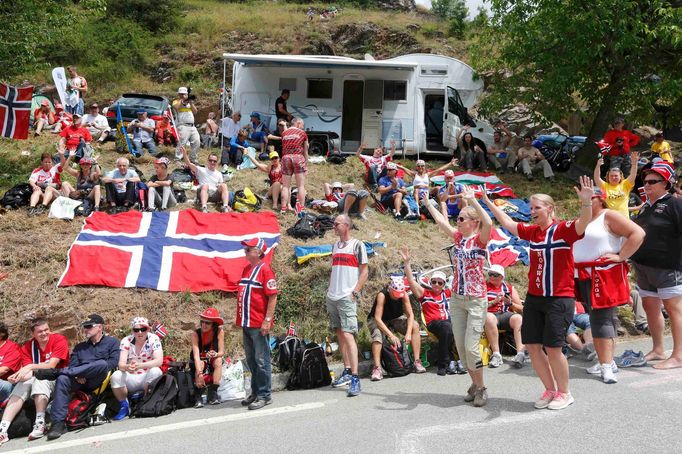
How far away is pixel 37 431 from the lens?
6207 mm

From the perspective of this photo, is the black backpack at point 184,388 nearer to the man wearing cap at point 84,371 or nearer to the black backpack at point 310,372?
the man wearing cap at point 84,371

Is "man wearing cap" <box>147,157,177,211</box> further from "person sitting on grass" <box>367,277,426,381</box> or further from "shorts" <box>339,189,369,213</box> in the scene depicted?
"person sitting on grass" <box>367,277,426,381</box>

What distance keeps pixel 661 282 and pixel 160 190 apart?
8.61 m

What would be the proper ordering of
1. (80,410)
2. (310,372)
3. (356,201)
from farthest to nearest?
(356,201)
(310,372)
(80,410)

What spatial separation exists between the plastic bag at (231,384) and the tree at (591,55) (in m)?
12.1

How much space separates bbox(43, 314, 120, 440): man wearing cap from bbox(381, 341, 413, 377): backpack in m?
3.24

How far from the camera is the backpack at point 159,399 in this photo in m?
6.61

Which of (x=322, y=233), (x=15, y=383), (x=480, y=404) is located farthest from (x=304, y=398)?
(x=322, y=233)

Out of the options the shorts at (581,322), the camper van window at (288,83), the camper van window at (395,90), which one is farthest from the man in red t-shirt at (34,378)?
the camper van window at (395,90)

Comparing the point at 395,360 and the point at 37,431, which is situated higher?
the point at 395,360

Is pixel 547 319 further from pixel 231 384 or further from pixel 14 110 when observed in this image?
pixel 14 110

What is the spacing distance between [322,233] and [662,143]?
31.1ft

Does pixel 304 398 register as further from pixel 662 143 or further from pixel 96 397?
pixel 662 143

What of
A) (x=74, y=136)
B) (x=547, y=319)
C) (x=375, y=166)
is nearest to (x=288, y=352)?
(x=547, y=319)
